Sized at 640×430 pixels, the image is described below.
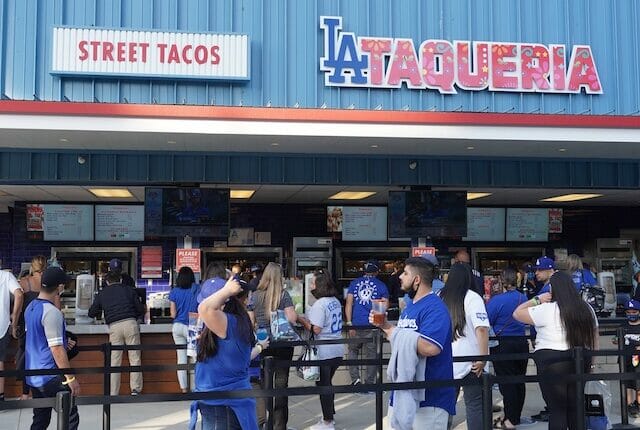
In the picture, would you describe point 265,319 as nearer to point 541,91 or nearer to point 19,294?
point 19,294

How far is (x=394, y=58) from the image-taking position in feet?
33.3

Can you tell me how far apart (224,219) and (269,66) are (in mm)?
2542

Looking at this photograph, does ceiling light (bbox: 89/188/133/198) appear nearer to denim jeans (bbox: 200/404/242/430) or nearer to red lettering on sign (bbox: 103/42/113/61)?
red lettering on sign (bbox: 103/42/113/61)

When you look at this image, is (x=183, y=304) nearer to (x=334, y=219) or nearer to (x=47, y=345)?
(x=47, y=345)

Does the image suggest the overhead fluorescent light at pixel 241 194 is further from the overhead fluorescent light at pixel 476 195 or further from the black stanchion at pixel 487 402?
the black stanchion at pixel 487 402

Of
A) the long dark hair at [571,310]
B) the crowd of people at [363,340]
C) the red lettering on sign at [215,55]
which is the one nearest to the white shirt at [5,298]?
the crowd of people at [363,340]

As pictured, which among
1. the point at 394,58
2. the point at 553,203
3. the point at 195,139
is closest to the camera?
the point at 195,139

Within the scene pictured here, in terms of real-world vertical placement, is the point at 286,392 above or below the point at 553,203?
below

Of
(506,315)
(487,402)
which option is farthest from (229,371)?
(506,315)

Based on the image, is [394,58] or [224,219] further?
[224,219]

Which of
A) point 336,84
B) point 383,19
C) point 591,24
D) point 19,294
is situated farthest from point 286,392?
point 591,24

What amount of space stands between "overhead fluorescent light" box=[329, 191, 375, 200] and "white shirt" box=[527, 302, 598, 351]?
710 cm

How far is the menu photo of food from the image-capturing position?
46.3ft

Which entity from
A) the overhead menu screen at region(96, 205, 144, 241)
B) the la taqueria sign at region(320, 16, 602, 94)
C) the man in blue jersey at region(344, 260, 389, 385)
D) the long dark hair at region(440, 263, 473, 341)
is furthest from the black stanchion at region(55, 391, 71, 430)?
the overhead menu screen at region(96, 205, 144, 241)
